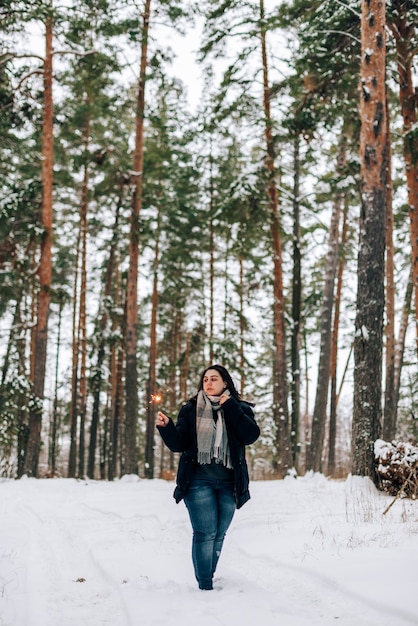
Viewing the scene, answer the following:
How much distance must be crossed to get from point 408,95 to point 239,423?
10.4 meters

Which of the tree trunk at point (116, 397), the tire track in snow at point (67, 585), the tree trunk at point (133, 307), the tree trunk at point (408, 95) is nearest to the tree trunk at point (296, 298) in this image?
the tree trunk at point (133, 307)

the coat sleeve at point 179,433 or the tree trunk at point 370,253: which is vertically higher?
the tree trunk at point 370,253

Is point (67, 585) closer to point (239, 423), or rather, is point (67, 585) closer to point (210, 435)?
point (210, 435)

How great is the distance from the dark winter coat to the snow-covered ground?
73 cm

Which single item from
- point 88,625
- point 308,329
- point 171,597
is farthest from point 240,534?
point 308,329

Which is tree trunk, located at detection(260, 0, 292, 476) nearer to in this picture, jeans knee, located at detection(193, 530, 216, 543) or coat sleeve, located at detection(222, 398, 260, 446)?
coat sleeve, located at detection(222, 398, 260, 446)

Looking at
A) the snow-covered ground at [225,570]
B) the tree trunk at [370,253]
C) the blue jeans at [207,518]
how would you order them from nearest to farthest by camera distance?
1. the snow-covered ground at [225,570]
2. the blue jeans at [207,518]
3. the tree trunk at [370,253]

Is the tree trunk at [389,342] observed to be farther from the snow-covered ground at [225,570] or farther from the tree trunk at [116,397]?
the tree trunk at [116,397]

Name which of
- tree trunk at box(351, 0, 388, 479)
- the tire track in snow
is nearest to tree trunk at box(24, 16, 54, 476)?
the tire track in snow

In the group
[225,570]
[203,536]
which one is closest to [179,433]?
[203,536]

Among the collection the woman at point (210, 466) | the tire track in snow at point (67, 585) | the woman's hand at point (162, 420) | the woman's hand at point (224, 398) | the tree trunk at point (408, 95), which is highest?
the tree trunk at point (408, 95)

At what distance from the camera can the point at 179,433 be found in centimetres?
420

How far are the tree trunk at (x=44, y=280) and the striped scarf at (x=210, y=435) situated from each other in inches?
427

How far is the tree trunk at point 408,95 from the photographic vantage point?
10.8 m
